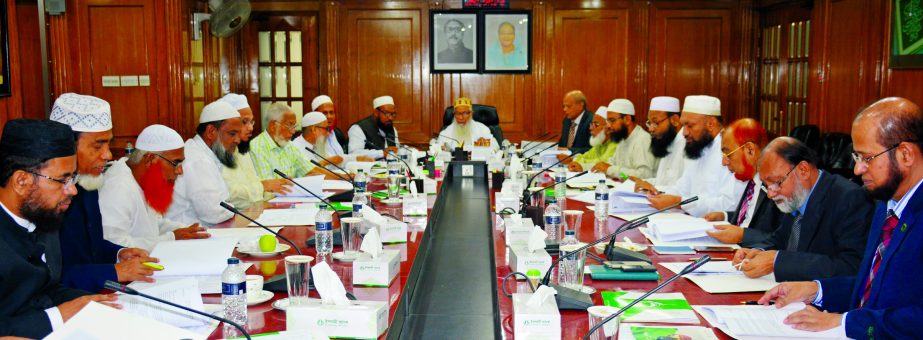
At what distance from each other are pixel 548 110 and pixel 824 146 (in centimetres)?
304

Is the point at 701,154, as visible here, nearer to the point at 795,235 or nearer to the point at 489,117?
the point at 795,235

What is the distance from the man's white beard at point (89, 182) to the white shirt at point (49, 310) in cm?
67

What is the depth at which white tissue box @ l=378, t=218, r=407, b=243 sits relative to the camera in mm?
3037

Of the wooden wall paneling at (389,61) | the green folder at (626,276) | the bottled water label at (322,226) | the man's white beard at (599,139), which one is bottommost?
the green folder at (626,276)

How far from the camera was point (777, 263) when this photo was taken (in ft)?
8.06

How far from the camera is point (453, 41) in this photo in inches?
342

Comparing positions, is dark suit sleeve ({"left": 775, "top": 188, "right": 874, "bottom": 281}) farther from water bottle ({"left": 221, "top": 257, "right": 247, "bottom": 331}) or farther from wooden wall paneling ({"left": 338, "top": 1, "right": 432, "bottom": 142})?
wooden wall paneling ({"left": 338, "top": 1, "right": 432, "bottom": 142})

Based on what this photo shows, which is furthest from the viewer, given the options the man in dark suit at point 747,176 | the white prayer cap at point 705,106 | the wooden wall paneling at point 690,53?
the wooden wall paneling at point 690,53

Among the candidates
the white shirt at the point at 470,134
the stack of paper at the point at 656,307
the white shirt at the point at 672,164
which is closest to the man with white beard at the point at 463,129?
the white shirt at the point at 470,134

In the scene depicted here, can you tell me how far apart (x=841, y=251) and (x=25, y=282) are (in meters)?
2.24

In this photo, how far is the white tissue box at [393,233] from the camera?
9.96 feet

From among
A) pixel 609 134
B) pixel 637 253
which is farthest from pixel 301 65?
pixel 637 253

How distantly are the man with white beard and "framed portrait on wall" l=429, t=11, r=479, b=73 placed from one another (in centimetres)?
108

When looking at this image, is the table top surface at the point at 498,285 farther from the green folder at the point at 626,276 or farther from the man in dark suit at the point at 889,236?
the man in dark suit at the point at 889,236
